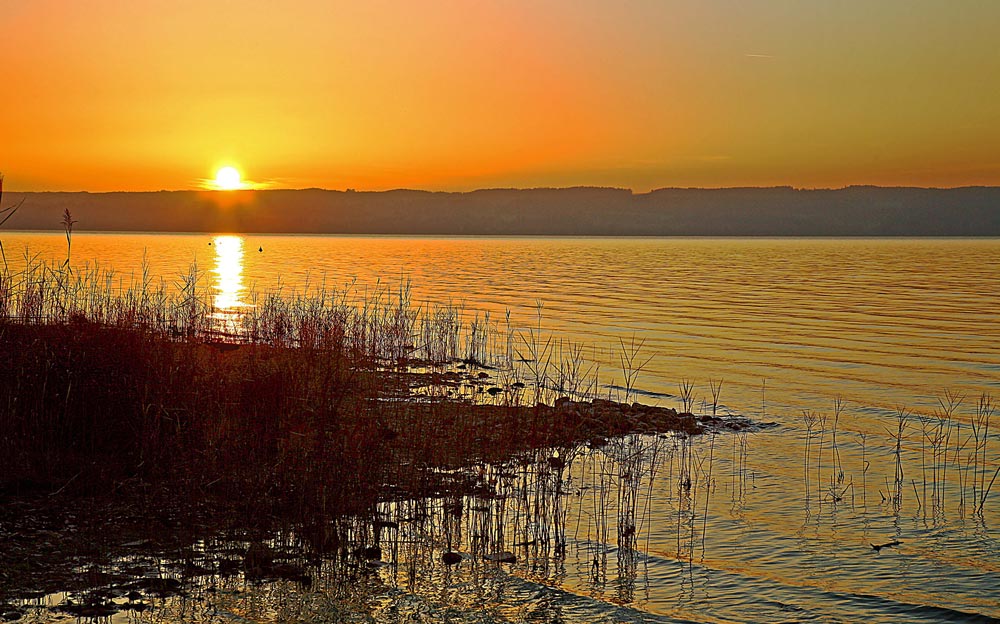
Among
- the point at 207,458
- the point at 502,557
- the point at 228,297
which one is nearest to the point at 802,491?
the point at 502,557

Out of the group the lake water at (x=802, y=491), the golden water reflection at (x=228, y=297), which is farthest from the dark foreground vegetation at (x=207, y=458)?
the golden water reflection at (x=228, y=297)

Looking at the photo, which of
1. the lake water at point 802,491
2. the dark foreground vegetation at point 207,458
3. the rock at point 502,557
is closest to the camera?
the lake water at point 802,491

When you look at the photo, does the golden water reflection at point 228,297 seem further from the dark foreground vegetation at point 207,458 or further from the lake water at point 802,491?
the dark foreground vegetation at point 207,458

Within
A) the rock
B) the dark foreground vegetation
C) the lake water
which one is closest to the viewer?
A: the lake water

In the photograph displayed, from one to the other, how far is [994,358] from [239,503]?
25.3m

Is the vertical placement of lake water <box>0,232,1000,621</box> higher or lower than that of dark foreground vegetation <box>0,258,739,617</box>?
lower

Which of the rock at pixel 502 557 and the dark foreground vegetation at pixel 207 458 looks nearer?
the dark foreground vegetation at pixel 207 458

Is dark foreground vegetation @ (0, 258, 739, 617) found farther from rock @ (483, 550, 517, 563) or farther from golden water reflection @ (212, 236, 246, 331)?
golden water reflection @ (212, 236, 246, 331)

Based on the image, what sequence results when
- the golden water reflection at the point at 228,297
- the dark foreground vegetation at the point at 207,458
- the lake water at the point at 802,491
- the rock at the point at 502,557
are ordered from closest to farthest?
the lake water at the point at 802,491 < the dark foreground vegetation at the point at 207,458 < the rock at the point at 502,557 < the golden water reflection at the point at 228,297

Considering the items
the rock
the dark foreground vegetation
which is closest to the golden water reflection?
the dark foreground vegetation

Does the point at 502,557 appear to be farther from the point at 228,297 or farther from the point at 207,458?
the point at 228,297

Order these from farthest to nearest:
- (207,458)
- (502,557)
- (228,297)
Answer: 1. (228,297)
2. (207,458)
3. (502,557)

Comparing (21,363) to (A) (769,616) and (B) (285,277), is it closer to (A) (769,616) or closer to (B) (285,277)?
(A) (769,616)

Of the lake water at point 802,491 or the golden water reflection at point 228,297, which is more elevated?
→ the golden water reflection at point 228,297
